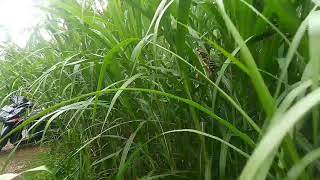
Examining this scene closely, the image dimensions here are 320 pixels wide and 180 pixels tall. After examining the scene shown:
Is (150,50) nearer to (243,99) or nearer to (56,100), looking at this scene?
(243,99)

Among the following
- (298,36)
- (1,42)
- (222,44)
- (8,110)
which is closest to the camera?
Result: (298,36)

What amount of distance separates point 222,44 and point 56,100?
1.10 metres

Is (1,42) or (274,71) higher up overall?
(274,71)

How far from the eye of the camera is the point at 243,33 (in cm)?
66

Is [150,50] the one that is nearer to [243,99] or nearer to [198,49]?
[198,49]

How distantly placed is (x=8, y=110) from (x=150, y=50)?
295cm

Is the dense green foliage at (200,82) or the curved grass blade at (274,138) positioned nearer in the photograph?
the curved grass blade at (274,138)

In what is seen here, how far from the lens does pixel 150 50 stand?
37.9 inches

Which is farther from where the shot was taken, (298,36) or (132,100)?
(132,100)

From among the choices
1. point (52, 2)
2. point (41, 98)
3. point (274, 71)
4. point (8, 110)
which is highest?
point (52, 2)

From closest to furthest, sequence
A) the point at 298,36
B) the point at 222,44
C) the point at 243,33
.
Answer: the point at 298,36
the point at 243,33
the point at 222,44

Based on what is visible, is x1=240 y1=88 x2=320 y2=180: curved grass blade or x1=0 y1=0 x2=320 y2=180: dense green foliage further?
x1=0 y1=0 x2=320 y2=180: dense green foliage

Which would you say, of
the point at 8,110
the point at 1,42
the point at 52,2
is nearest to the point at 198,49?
the point at 52,2

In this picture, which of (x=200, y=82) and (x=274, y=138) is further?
(x=200, y=82)
